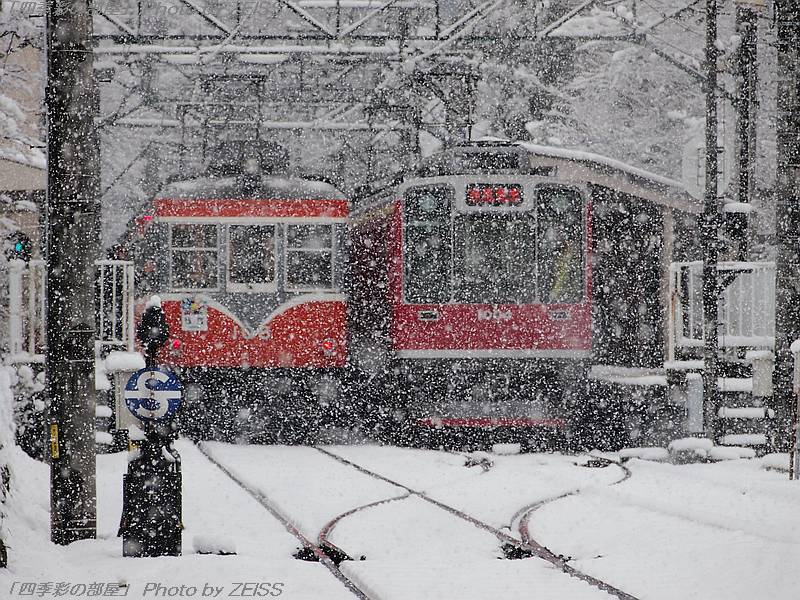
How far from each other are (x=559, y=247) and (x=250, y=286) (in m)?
3.85

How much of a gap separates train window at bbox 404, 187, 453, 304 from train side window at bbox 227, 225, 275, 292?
2029 mm

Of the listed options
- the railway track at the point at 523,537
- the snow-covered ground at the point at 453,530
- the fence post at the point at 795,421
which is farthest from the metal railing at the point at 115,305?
the fence post at the point at 795,421

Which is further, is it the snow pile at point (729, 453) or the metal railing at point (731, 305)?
the metal railing at point (731, 305)

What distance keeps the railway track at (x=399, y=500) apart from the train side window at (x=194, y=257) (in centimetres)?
472

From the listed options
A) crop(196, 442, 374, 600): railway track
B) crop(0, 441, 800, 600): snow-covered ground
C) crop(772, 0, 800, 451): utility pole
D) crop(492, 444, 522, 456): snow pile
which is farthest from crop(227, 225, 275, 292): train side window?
crop(772, 0, 800, 451): utility pole

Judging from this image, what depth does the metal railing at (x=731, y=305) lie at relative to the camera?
1650cm

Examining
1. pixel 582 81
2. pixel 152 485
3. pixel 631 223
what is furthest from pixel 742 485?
pixel 582 81

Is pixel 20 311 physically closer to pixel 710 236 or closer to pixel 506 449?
pixel 506 449

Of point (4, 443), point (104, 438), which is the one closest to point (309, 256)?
point (104, 438)

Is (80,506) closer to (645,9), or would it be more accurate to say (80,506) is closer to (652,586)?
(652,586)

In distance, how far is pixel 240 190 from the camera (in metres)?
16.2

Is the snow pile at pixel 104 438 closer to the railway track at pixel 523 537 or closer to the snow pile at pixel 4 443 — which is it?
the snow pile at pixel 4 443

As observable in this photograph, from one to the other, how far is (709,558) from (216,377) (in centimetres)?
962

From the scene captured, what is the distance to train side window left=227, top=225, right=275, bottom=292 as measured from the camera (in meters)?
16.2
